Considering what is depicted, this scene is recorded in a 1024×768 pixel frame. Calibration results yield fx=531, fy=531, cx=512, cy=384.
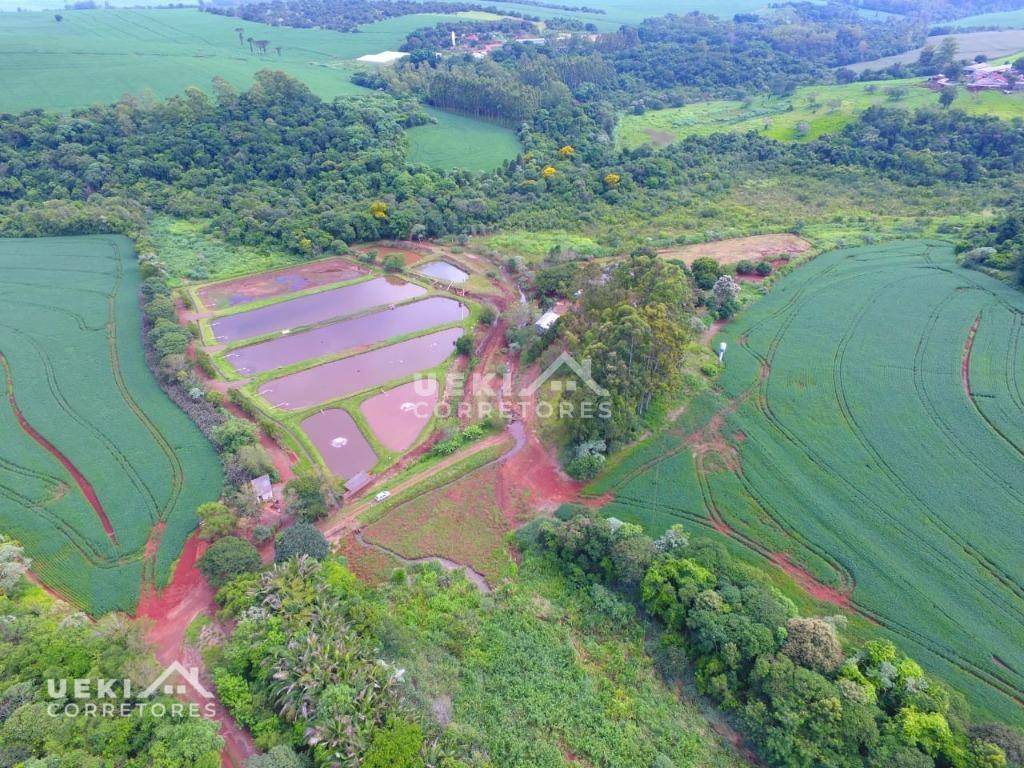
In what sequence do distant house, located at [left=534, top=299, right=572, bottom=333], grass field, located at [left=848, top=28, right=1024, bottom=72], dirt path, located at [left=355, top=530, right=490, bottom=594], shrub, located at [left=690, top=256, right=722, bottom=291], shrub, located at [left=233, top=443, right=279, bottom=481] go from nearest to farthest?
dirt path, located at [left=355, top=530, right=490, bottom=594] < shrub, located at [left=233, top=443, right=279, bottom=481] < distant house, located at [left=534, top=299, right=572, bottom=333] < shrub, located at [left=690, top=256, right=722, bottom=291] < grass field, located at [left=848, top=28, right=1024, bottom=72]

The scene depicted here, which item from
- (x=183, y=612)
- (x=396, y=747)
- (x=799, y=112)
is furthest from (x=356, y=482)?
(x=799, y=112)

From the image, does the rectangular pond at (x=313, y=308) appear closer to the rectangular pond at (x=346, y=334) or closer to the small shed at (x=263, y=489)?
the rectangular pond at (x=346, y=334)

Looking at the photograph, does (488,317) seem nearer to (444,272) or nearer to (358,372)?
(358,372)

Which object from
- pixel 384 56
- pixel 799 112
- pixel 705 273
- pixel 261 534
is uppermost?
pixel 384 56

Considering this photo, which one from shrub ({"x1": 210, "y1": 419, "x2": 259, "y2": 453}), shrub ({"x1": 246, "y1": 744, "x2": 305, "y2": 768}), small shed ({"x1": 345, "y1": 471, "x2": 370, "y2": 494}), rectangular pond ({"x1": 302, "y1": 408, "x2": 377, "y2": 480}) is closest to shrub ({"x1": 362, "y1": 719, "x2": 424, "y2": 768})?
shrub ({"x1": 246, "y1": 744, "x2": 305, "y2": 768})

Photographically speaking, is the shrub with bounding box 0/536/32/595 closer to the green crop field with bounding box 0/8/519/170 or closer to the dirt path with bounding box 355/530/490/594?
the dirt path with bounding box 355/530/490/594

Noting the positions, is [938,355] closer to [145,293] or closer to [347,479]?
[347,479]
